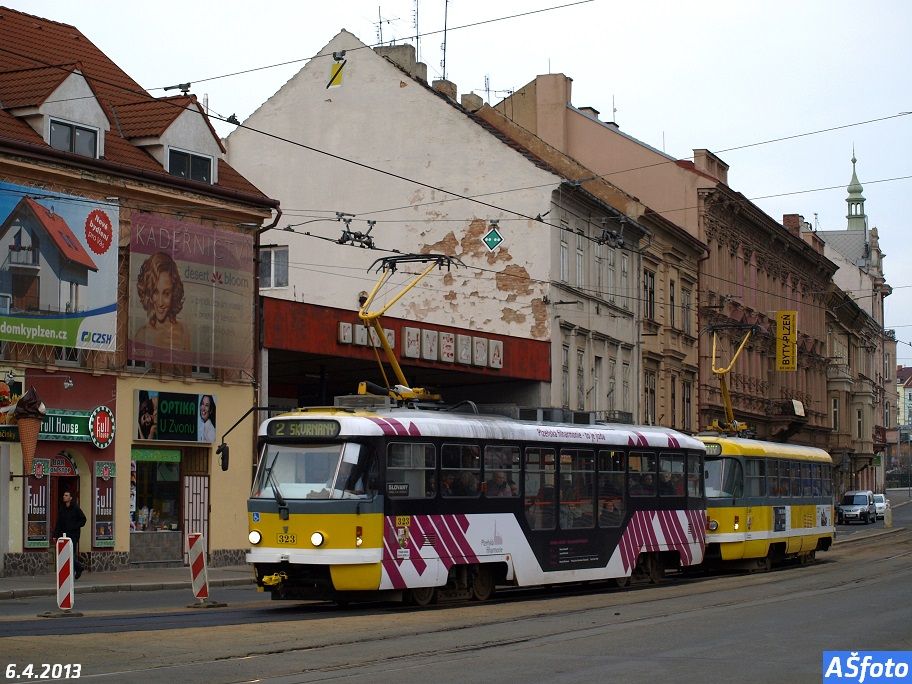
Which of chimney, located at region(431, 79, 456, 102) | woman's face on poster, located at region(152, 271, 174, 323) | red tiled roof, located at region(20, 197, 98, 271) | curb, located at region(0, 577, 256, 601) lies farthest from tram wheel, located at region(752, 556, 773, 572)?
chimney, located at region(431, 79, 456, 102)

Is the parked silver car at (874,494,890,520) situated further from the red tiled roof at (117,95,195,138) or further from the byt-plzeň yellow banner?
the red tiled roof at (117,95,195,138)

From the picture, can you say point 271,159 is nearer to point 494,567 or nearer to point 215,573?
point 215,573

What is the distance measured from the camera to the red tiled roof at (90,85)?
29.0 metres

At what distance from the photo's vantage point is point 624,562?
82.2 feet

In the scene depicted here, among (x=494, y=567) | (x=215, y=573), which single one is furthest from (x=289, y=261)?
(x=494, y=567)

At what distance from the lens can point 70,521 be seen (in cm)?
2497

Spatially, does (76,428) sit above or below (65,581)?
above

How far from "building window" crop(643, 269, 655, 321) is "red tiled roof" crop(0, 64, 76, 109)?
25597 millimetres

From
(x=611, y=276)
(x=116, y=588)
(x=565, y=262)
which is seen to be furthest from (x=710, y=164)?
(x=116, y=588)

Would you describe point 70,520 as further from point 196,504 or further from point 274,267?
point 274,267

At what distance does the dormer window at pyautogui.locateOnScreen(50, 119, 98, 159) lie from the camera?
94.7 ft

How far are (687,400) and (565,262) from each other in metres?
12.8

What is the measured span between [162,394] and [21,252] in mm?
4600

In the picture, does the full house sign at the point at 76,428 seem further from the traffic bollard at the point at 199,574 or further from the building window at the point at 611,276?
the building window at the point at 611,276
